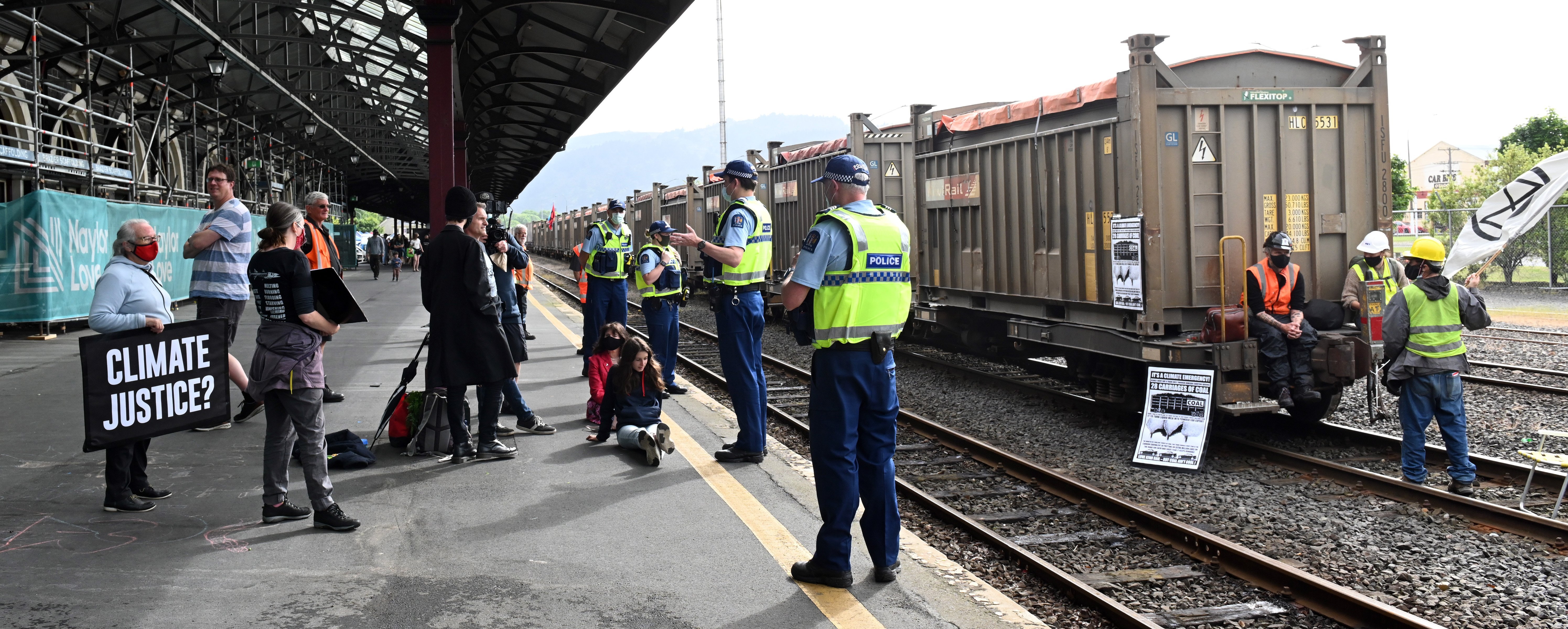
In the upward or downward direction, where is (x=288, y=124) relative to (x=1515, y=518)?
upward

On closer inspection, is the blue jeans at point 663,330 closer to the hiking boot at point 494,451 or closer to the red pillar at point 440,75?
the red pillar at point 440,75

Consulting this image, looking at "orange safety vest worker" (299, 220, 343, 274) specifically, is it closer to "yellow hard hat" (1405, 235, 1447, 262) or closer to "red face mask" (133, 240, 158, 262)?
"red face mask" (133, 240, 158, 262)

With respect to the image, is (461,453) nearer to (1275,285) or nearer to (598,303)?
(598,303)

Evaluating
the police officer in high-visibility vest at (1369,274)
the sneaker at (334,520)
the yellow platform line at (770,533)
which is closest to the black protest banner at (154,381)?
the sneaker at (334,520)

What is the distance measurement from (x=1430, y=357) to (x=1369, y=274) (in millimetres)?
1849

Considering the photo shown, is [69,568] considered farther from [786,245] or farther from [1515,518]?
[786,245]

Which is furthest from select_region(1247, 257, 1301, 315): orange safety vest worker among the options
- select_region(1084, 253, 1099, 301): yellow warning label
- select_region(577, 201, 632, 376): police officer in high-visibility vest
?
select_region(577, 201, 632, 376): police officer in high-visibility vest

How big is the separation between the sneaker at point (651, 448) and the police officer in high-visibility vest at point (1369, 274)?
5756mm

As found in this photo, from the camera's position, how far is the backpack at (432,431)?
696cm

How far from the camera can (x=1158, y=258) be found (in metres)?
8.80

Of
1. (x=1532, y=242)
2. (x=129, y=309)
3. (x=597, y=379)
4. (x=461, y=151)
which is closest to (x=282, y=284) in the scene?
(x=129, y=309)

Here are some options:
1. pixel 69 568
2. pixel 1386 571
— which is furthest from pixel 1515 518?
pixel 69 568

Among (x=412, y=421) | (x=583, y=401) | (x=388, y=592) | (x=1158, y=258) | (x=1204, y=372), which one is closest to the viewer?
(x=388, y=592)

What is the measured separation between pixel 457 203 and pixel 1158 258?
5.43 metres
